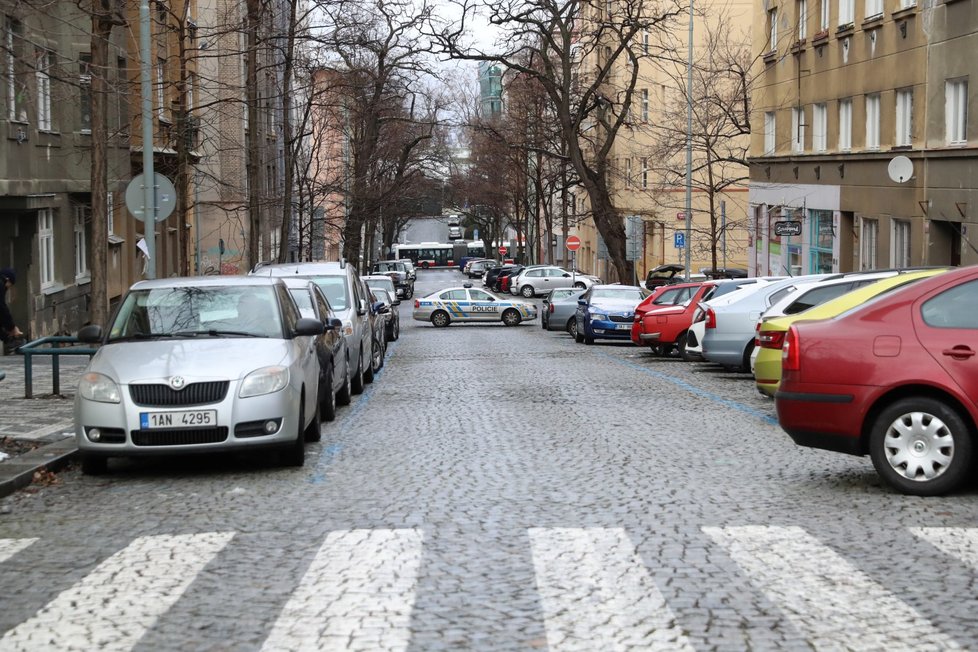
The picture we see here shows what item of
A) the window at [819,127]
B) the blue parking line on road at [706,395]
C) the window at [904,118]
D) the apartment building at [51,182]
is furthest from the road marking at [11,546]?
the window at [819,127]

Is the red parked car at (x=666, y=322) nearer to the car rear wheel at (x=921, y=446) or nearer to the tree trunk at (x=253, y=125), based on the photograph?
the tree trunk at (x=253, y=125)

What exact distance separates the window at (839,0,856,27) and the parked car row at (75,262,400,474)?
85.4 feet

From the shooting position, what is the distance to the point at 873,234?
33.7m

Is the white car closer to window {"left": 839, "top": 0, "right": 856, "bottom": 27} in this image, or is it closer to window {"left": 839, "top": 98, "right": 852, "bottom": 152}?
window {"left": 839, "top": 98, "right": 852, "bottom": 152}

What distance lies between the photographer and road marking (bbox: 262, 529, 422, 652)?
561cm

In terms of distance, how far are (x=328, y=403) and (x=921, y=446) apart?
6663 mm

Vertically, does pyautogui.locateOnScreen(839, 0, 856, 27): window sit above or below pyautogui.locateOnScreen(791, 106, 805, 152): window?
above

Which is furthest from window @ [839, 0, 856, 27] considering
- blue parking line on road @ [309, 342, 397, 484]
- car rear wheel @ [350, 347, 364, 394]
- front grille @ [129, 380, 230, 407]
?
front grille @ [129, 380, 230, 407]

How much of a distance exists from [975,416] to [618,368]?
14388 mm

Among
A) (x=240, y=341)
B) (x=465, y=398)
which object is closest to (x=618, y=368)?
(x=465, y=398)

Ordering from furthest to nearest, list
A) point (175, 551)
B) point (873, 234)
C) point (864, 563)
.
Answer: point (873, 234), point (175, 551), point (864, 563)

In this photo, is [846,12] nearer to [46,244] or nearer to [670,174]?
[46,244]

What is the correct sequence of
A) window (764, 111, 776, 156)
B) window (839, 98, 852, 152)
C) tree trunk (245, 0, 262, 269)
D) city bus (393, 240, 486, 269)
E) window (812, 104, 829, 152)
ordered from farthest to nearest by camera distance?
city bus (393, 240, 486, 269) < window (764, 111, 776, 156) < window (812, 104, 829, 152) < window (839, 98, 852, 152) < tree trunk (245, 0, 262, 269)

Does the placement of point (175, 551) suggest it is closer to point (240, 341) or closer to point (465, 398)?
point (240, 341)
